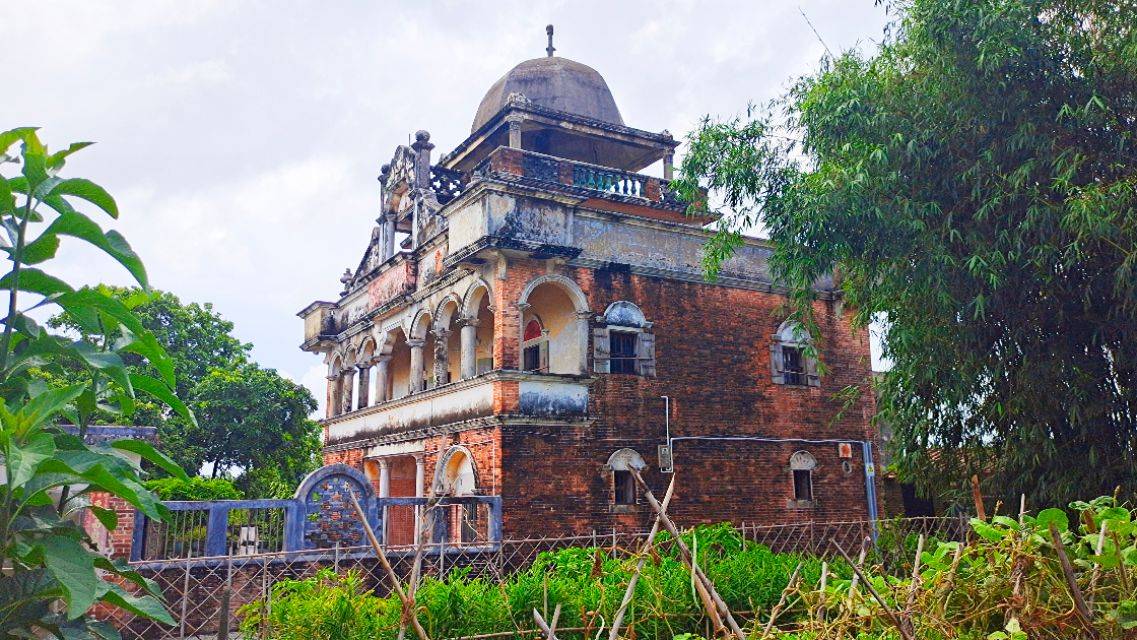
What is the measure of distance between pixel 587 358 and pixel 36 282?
12.1m

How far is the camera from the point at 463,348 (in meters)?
15.5

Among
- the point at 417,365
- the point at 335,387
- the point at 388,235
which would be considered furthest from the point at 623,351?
the point at 335,387

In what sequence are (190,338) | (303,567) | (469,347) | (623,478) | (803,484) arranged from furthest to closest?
1. (190,338)
2. (803,484)
3. (469,347)
4. (623,478)
5. (303,567)

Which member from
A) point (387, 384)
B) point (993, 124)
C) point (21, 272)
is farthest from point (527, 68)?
point (21, 272)

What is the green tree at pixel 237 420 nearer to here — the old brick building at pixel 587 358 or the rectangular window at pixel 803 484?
the old brick building at pixel 587 358

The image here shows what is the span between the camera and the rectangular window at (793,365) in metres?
17.1

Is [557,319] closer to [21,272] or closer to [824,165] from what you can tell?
[824,165]

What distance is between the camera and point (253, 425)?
26.2 meters

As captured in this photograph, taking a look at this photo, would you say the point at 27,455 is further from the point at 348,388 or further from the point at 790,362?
the point at 348,388

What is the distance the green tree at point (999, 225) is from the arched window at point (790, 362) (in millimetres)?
4807

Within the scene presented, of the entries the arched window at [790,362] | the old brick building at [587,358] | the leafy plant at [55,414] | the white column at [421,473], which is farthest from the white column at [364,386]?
the leafy plant at [55,414]

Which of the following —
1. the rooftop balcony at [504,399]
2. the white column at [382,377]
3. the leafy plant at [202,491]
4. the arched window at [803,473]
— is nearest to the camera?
the rooftop balcony at [504,399]

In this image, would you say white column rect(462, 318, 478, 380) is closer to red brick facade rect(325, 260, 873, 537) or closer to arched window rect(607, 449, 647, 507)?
red brick facade rect(325, 260, 873, 537)

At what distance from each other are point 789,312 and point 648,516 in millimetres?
4784
